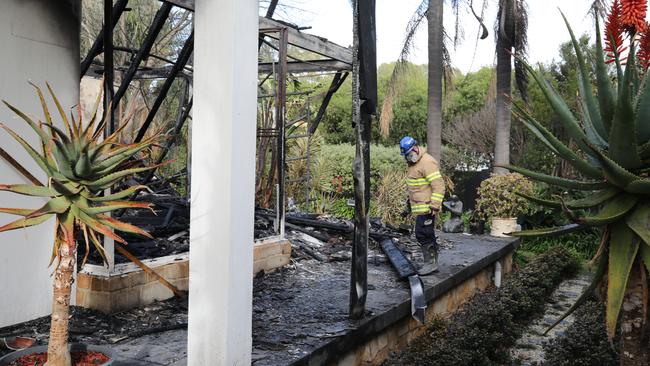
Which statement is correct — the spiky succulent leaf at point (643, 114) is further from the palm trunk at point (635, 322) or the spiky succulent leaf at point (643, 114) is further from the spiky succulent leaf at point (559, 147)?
the palm trunk at point (635, 322)

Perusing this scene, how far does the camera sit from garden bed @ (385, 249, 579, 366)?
4.80m

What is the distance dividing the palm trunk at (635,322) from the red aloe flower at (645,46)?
0.81 meters

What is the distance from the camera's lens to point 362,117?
4.97 metres

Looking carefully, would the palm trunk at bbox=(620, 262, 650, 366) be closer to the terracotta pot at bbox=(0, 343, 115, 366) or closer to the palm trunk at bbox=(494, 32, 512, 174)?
the terracotta pot at bbox=(0, 343, 115, 366)

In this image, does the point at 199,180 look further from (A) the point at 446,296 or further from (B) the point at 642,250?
(A) the point at 446,296

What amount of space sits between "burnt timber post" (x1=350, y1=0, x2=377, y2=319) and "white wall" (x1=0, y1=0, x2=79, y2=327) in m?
2.54

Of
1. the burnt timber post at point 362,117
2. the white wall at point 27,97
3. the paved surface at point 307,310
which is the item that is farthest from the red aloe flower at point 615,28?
the white wall at point 27,97

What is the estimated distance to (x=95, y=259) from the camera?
539 centimetres

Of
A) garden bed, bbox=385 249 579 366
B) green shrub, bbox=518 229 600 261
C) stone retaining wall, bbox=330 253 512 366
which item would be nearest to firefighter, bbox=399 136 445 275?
stone retaining wall, bbox=330 253 512 366

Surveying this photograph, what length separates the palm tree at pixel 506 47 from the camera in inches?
547

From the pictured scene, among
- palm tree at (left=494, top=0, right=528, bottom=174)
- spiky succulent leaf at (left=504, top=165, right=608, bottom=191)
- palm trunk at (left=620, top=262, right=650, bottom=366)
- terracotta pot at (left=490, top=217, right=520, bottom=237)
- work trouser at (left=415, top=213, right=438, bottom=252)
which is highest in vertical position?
palm tree at (left=494, top=0, right=528, bottom=174)

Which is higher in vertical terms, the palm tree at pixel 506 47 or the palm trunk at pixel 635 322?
the palm tree at pixel 506 47

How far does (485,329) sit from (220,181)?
3.57 m

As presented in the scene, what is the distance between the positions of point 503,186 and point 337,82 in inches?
181
